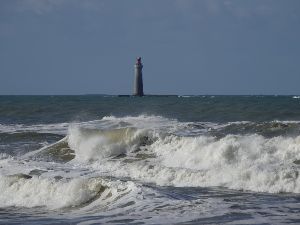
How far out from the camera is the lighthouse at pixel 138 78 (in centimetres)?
8405

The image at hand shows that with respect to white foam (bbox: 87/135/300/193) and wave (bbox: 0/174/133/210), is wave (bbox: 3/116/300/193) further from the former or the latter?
wave (bbox: 0/174/133/210)

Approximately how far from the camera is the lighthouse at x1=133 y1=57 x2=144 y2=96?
84050 millimetres

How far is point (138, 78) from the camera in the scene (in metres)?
86.8

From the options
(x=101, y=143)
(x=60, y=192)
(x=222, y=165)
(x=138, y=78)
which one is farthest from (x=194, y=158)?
(x=138, y=78)

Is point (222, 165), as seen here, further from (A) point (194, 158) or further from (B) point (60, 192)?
(B) point (60, 192)

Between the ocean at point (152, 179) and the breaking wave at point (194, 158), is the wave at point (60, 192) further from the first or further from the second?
the breaking wave at point (194, 158)

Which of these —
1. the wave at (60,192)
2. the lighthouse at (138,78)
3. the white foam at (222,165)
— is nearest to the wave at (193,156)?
the white foam at (222,165)

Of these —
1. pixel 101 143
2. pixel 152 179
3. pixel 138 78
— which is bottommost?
pixel 152 179

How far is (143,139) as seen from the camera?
21.3m

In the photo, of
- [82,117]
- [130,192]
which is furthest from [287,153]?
[82,117]

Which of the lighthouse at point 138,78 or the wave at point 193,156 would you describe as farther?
the lighthouse at point 138,78

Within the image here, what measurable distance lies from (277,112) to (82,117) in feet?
45.0

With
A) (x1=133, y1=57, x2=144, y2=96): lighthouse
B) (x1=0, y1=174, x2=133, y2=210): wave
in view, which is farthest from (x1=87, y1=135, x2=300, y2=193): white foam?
(x1=133, y1=57, x2=144, y2=96): lighthouse

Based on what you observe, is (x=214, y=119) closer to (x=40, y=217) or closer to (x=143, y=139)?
(x=143, y=139)
